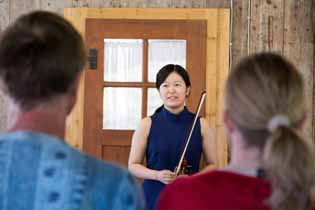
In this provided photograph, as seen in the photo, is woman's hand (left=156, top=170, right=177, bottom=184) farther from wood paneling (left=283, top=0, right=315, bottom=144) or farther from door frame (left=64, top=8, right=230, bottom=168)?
wood paneling (left=283, top=0, right=315, bottom=144)

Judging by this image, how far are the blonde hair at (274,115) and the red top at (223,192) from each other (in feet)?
0.12

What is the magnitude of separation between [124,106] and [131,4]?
732 millimetres

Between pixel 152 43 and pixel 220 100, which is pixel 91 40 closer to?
pixel 152 43

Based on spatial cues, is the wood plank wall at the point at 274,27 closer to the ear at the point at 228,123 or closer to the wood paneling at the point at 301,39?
the wood paneling at the point at 301,39

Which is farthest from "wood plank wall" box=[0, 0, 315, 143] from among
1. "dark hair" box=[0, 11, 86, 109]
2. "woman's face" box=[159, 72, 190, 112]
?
"dark hair" box=[0, 11, 86, 109]

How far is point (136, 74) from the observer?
14.3ft

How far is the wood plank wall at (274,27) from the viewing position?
4242mm

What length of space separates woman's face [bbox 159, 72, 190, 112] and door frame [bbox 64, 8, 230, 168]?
1.11 m

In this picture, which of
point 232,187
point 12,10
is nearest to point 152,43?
point 12,10

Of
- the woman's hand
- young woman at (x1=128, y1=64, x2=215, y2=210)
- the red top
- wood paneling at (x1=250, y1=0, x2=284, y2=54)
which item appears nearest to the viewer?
the red top

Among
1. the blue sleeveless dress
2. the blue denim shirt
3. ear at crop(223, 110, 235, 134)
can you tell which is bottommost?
the blue sleeveless dress

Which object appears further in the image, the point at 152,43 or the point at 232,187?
the point at 152,43

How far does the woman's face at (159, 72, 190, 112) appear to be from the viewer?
3.10 metres

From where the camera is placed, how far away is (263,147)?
1311 mm
